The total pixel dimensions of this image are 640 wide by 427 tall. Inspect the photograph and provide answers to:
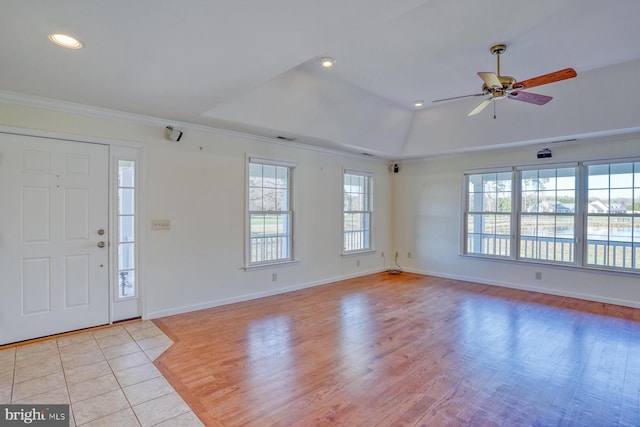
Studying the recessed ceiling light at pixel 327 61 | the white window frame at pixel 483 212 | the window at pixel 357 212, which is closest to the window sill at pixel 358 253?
the window at pixel 357 212

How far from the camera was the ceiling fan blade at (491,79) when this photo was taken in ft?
9.43

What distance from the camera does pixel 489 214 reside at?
6.18 m

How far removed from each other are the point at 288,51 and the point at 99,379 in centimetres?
299

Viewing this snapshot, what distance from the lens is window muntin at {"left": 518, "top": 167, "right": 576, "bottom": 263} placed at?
5316 millimetres

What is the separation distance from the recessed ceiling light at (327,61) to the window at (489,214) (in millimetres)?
4047

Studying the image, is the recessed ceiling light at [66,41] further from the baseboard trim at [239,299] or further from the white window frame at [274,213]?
the baseboard trim at [239,299]

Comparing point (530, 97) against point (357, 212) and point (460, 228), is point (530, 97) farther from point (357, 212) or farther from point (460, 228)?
point (357, 212)

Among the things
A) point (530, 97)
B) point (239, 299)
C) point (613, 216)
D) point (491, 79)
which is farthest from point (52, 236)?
point (613, 216)

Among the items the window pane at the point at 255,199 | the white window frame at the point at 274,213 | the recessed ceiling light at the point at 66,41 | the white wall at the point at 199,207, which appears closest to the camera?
the recessed ceiling light at the point at 66,41

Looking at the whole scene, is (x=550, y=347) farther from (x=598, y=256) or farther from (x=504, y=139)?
(x=504, y=139)

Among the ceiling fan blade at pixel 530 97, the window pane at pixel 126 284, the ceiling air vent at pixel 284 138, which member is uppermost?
the ceiling fan blade at pixel 530 97

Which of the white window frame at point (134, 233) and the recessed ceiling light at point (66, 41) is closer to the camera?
the recessed ceiling light at point (66, 41)

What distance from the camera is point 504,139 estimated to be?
5258 millimetres

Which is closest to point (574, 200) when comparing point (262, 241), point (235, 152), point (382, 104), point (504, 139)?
point (504, 139)
